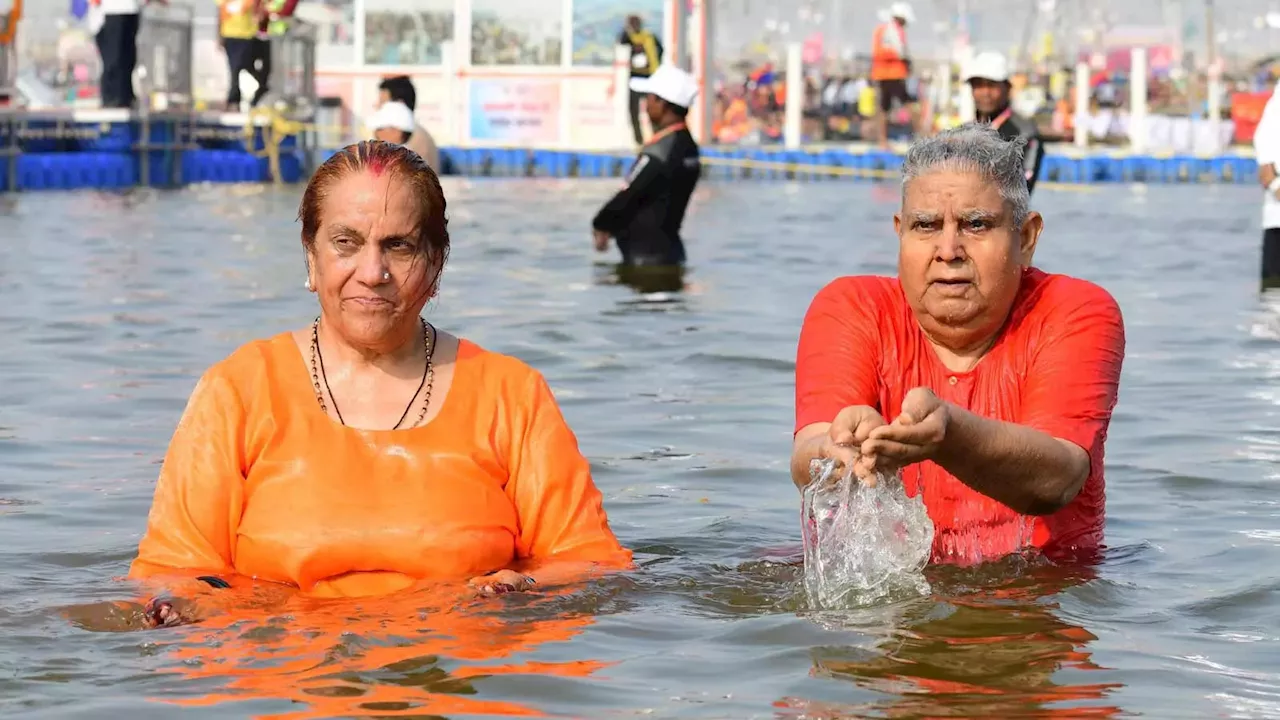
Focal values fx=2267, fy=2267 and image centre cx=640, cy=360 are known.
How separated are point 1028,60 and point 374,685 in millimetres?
53653

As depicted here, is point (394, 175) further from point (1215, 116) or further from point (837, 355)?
point (1215, 116)

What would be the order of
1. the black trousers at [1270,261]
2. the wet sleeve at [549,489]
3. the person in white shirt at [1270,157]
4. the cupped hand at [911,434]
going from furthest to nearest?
the black trousers at [1270,261] → the person in white shirt at [1270,157] → the wet sleeve at [549,489] → the cupped hand at [911,434]

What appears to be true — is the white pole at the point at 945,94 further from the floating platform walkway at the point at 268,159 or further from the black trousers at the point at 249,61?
the black trousers at the point at 249,61

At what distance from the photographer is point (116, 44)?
79.0ft

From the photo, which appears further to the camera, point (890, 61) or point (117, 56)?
point (890, 61)

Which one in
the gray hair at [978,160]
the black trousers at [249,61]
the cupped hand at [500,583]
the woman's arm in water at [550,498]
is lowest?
the cupped hand at [500,583]

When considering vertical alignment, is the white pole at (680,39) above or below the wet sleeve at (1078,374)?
above

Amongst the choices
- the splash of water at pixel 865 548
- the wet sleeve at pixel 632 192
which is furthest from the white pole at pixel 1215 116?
the splash of water at pixel 865 548

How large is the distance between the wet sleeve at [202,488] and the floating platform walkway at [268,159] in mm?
19546

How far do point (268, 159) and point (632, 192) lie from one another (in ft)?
48.9

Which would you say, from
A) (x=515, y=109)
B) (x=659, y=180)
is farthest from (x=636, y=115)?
(x=659, y=180)

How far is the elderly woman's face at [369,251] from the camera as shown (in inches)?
183

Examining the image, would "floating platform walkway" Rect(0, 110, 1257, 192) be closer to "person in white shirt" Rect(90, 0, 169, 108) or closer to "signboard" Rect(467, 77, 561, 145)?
"person in white shirt" Rect(90, 0, 169, 108)

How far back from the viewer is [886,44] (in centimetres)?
3428
